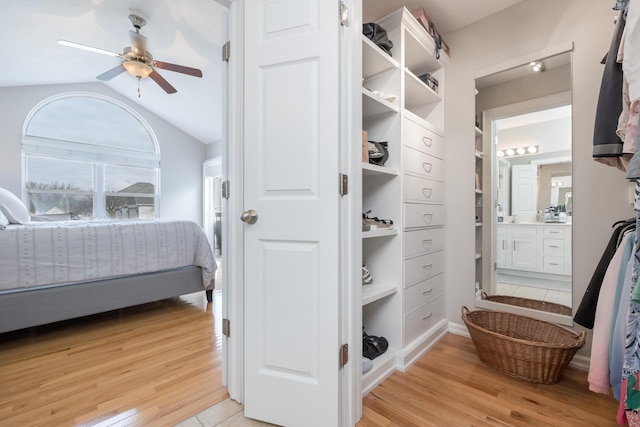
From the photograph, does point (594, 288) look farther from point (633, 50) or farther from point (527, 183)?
point (633, 50)

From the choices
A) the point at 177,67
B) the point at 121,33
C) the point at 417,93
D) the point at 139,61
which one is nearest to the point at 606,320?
the point at 417,93

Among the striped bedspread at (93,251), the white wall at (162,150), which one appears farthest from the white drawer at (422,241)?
the white wall at (162,150)

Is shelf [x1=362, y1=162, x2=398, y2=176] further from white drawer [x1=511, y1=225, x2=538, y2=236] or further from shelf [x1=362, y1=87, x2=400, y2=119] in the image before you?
white drawer [x1=511, y1=225, x2=538, y2=236]

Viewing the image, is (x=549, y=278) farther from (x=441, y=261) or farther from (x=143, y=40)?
(x=143, y=40)

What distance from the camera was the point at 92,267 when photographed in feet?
7.37

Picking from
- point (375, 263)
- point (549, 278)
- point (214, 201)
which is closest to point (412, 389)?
point (375, 263)

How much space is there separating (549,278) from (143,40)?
4433 millimetres

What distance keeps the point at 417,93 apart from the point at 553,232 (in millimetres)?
1322

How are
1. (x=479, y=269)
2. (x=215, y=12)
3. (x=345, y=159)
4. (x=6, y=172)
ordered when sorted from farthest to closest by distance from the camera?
(x=6, y=172)
(x=215, y=12)
(x=479, y=269)
(x=345, y=159)

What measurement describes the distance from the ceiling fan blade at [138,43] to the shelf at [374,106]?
2745 millimetres

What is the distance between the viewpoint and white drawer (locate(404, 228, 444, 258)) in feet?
5.82

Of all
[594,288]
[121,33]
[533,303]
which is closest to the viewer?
[594,288]

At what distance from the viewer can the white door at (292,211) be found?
1166 millimetres

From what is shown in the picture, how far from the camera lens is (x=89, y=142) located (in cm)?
497
